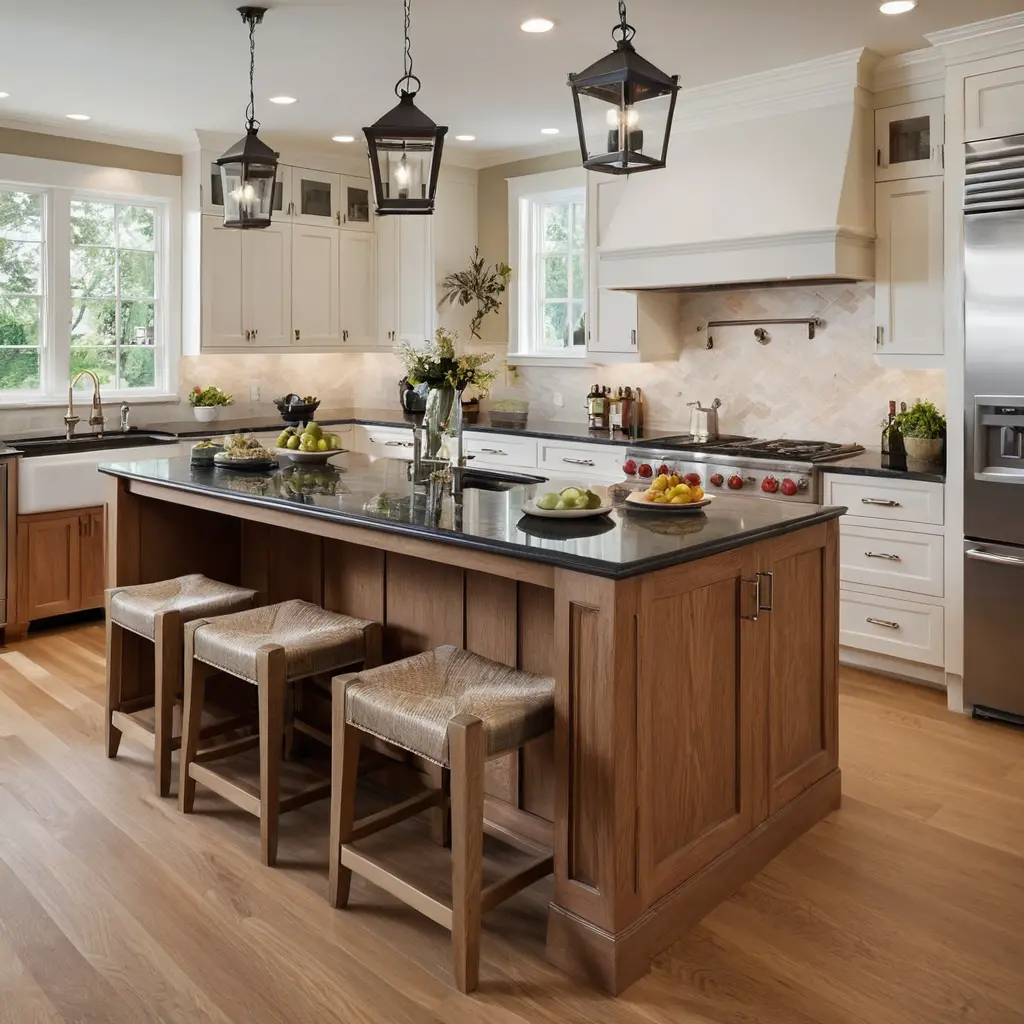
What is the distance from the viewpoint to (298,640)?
2.91 metres

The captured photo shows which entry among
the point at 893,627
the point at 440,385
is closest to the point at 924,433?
the point at 893,627

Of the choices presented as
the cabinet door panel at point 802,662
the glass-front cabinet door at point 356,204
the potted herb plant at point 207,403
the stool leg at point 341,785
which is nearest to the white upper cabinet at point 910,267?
the cabinet door panel at point 802,662

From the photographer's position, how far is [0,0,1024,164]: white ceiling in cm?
379

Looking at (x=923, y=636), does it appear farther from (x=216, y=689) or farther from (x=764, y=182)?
(x=216, y=689)

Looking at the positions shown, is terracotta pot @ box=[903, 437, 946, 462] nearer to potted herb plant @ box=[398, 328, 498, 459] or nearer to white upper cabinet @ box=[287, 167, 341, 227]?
potted herb plant @ box=[398, 328, 498, 459]

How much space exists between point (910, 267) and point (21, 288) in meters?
4.76

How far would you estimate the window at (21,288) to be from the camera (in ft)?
18.5

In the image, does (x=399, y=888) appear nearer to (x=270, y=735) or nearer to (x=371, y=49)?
(x=270, y=735)

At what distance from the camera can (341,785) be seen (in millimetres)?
2537

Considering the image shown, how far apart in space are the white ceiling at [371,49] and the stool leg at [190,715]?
242 cm

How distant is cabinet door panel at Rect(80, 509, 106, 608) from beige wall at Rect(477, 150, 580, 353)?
2.74 meters

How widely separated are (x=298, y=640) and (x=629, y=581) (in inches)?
45.0

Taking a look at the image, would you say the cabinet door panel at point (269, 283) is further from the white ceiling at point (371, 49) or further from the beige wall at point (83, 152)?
the white ceiling at point (371, 49)

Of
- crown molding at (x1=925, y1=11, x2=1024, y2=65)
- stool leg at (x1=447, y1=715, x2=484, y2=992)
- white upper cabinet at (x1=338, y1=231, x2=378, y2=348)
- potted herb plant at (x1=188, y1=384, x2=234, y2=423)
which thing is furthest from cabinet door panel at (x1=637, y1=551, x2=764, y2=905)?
white upper cabinet at (x1=338, y1=231, x2=378, y2=348)
